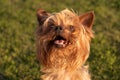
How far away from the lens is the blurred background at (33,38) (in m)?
9.41

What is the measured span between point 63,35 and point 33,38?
4326 millimetres

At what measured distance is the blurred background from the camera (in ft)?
30.9

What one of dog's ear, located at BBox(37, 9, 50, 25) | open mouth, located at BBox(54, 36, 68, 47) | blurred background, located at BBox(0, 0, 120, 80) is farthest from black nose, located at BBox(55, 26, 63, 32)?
blurred background, located at BBox(0, 0, 120, 80)

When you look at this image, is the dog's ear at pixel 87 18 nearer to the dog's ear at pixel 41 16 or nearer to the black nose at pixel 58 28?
the black nose at pixel 58 28

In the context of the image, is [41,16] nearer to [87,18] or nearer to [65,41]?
[65,41]

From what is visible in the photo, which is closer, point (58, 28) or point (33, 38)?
point (58, 28)

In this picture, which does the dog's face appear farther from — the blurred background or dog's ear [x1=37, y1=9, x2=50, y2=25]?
the blurred background

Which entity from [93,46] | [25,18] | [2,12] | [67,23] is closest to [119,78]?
[93,46]

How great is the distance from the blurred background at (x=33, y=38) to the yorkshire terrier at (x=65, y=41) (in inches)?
75.0

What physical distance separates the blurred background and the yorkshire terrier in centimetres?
191

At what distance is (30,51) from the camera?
1027 cm

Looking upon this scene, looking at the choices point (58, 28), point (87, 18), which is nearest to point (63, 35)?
point (58, 28)

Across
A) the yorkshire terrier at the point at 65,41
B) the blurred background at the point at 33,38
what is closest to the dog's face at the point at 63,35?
the yorkshire terrier at the point at 65,41

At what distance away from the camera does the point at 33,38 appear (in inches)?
432
